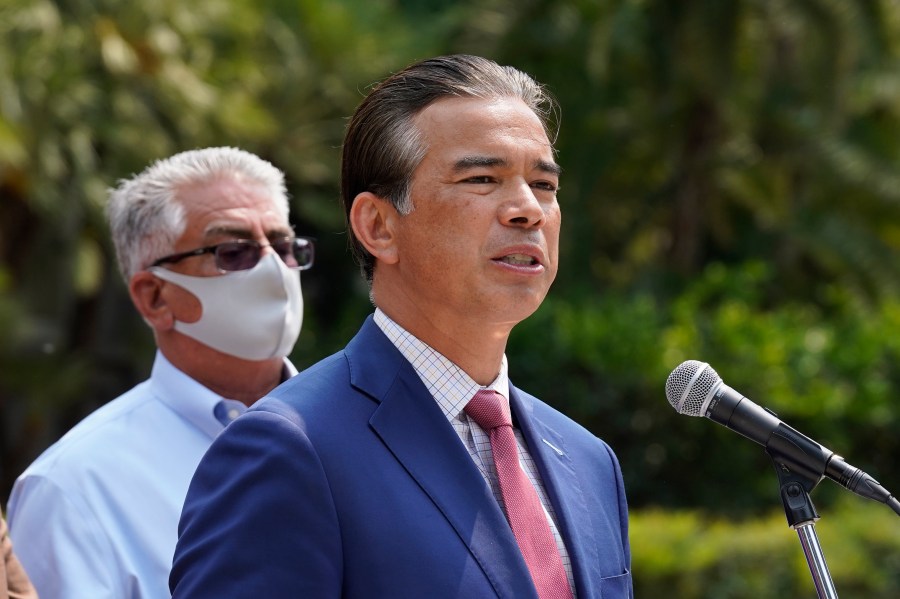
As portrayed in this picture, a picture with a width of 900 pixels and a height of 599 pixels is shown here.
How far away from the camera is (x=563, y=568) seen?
2324 mm

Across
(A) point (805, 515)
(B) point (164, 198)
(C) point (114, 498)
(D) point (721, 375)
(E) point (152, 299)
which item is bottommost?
(A) point (805, 515)

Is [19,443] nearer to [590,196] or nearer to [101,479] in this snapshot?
[590,196]

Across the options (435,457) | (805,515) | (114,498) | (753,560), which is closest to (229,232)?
(114,498)

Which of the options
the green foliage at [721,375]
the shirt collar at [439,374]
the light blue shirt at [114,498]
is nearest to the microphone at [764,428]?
the shirt collar at [439,374]

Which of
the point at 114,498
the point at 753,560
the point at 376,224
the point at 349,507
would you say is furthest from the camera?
the point at 753,560

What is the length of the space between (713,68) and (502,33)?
2.03 meters

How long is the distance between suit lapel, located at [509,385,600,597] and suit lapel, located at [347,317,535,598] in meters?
0.19

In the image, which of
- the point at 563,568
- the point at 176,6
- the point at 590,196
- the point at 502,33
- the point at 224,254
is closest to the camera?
the point at 563,568

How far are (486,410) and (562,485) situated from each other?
0.22 metres

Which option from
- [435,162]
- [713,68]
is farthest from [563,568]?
[713,68]

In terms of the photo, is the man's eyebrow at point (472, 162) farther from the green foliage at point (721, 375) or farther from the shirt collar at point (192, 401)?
the green foliage at point (721, 375)

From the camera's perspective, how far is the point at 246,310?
3680 millimetres

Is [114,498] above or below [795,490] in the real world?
above

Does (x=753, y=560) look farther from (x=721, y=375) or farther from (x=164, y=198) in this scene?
(x=164, y=198)
